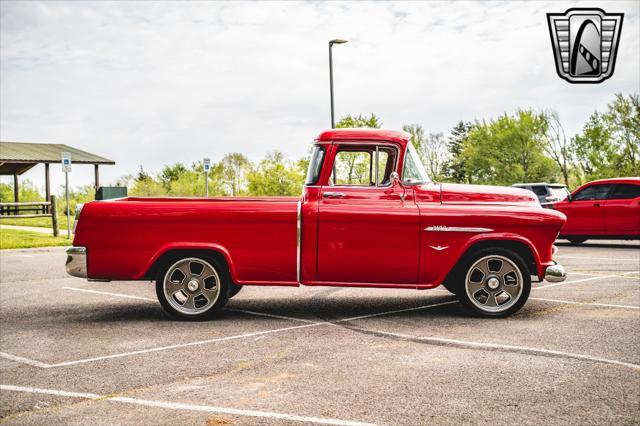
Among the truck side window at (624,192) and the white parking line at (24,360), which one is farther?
the truck side window at (624,192)

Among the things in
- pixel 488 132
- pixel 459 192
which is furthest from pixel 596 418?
pixel 488 132

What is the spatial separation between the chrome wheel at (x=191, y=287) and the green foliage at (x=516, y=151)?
1798 inches

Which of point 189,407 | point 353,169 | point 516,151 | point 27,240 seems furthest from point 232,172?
point 189,407

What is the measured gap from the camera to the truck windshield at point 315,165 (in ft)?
23.9

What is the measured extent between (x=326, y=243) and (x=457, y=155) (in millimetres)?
68866

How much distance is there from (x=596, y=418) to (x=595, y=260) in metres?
10.2

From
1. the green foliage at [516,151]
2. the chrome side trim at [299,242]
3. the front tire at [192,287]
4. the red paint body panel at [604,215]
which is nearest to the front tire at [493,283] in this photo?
the chrome side trim at [299,242]

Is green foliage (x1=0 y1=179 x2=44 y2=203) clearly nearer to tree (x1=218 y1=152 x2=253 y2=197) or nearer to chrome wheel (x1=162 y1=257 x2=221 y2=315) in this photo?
tree (x1=218 y1=152 x2=253 y2=197)

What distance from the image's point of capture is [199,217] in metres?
7.05

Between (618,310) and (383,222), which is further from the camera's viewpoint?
(618,310)

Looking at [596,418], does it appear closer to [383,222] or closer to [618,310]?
[383,222]

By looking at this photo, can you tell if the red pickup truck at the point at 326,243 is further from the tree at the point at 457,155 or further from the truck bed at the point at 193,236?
the tree at the point at 457,155

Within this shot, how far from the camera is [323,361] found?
17.5 ft

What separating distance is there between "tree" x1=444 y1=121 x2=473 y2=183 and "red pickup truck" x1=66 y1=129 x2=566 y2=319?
51.5m
